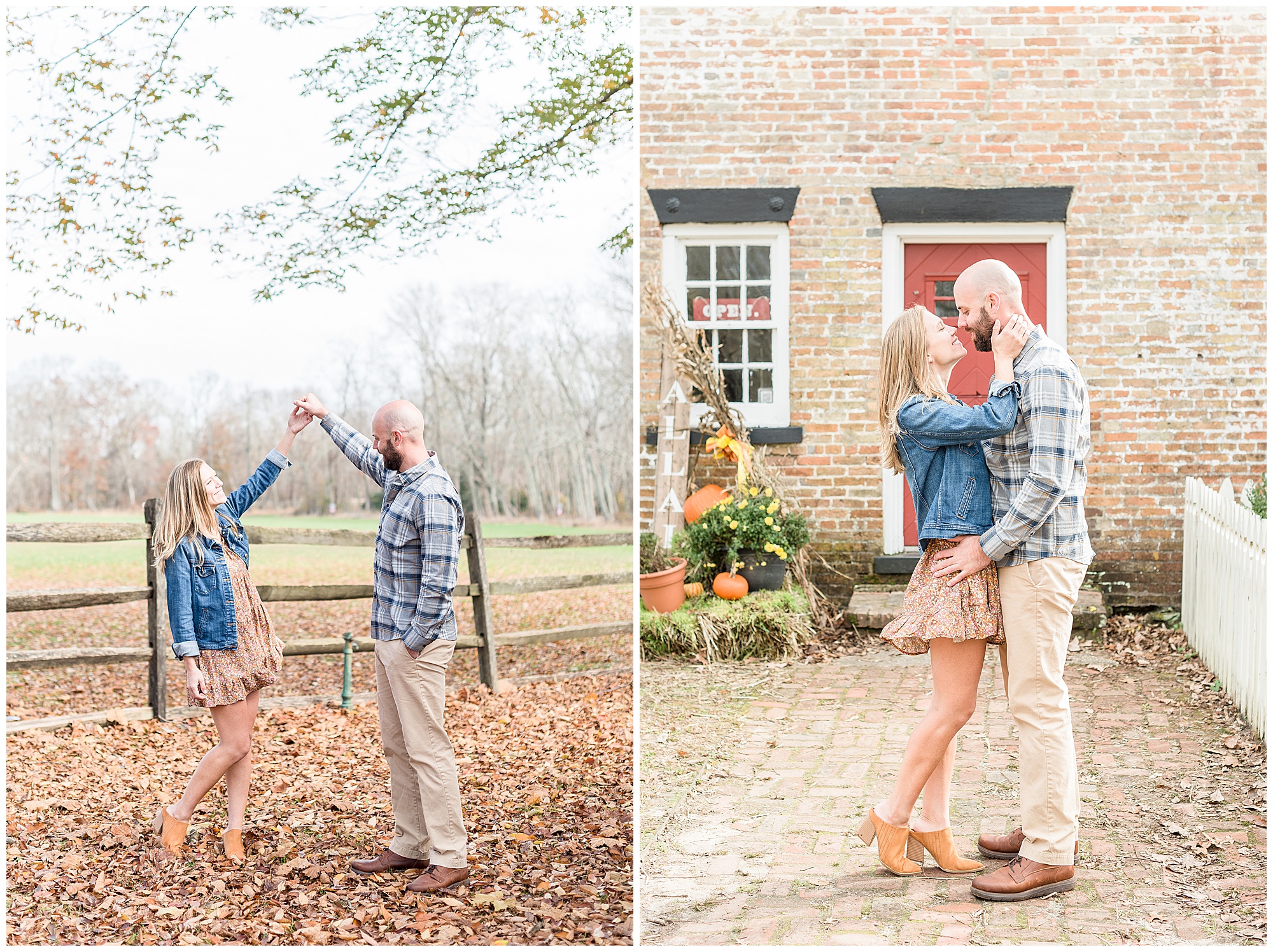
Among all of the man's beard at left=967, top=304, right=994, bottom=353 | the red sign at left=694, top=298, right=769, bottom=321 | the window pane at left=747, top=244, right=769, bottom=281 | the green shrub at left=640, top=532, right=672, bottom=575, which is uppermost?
the window pane at left=747, top=244, right=769, bottom=281

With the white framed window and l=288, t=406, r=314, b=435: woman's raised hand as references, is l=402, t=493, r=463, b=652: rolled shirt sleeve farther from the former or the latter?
the white framed window

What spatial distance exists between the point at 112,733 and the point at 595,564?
11724 millimetres

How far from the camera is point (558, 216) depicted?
6875 millimetres

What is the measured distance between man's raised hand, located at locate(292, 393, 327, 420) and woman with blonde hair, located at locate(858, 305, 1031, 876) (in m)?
1.88

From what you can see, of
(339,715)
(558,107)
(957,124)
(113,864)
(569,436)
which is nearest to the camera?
Answer: (113,864)

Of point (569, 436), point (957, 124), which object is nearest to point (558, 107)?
point (957, 124)

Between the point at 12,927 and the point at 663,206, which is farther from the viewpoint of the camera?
the point at 663,206

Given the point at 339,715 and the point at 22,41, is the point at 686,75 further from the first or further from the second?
the point at 339,715

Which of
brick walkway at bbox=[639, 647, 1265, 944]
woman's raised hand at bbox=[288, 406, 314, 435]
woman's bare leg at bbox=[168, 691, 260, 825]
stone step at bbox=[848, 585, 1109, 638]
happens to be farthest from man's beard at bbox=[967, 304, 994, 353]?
stone step at bbox=[848, 585, 1109, 638]

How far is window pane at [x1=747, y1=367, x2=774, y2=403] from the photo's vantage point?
8.11 m

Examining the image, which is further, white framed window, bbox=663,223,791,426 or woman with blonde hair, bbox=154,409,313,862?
white framed window, bbox=663,223,791,426

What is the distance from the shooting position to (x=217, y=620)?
12.6 feet

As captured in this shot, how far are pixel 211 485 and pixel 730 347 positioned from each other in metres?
4.96

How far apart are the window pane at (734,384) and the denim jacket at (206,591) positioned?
4773 millimetres
